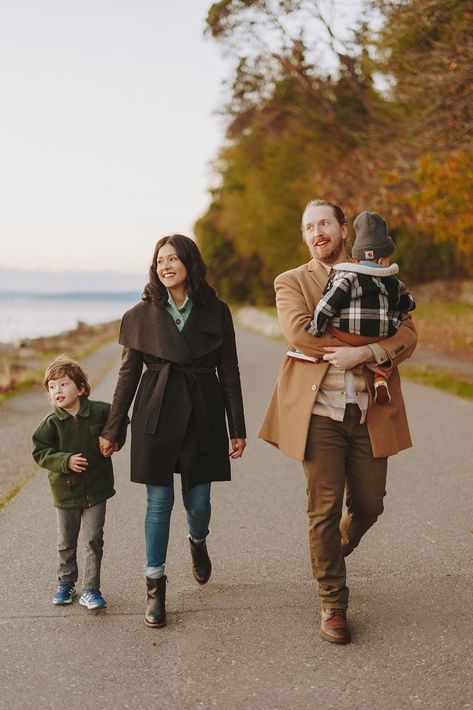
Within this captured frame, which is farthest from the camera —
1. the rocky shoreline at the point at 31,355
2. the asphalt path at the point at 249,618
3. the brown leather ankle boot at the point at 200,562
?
the rocky shoreline at the point at 31,355

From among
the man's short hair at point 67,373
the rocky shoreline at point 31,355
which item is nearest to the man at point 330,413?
the man's short hair at point 67,373

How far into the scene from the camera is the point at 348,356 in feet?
12.4

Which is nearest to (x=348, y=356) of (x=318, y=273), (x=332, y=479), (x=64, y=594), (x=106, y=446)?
(x=318, y=273)

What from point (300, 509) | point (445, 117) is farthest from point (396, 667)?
point (445, 117)

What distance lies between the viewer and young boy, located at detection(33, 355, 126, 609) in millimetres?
4258

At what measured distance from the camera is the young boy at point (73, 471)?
4258 mm

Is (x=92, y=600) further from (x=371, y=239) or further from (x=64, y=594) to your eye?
(x=371, y=239)

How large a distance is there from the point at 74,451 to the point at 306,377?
134 centimetres

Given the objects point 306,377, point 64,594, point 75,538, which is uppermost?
point 306,377

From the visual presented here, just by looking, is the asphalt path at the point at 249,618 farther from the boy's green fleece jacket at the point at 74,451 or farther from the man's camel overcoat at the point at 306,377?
the man's camel overcoat at the point at 306,377

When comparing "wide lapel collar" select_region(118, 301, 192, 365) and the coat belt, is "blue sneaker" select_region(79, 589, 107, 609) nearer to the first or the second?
the coat belt

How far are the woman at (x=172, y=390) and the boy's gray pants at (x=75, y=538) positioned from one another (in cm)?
35

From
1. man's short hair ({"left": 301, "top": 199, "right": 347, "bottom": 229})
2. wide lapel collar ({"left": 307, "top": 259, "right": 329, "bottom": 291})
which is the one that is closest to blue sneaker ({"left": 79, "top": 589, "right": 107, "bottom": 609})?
wide lapel collar ({"left": 307, "top": 259, "right": 329, "bottom": 291})

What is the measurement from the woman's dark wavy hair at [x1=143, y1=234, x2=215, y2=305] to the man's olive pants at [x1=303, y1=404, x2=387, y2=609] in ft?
3.07
